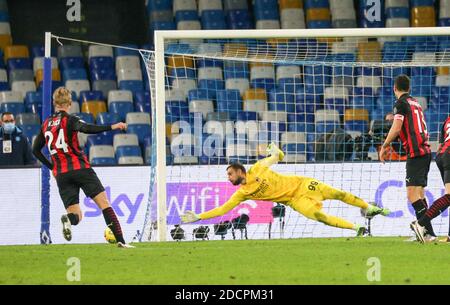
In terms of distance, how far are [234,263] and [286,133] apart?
24.7 feet

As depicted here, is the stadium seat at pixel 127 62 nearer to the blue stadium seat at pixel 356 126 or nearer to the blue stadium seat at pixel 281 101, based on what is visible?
the blue stadium seat at pixel 281 101

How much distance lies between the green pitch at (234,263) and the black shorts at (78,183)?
61 cm

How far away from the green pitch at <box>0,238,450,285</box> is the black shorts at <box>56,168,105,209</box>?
61 centimetres

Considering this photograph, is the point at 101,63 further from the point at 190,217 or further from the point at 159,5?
the point at 190,217

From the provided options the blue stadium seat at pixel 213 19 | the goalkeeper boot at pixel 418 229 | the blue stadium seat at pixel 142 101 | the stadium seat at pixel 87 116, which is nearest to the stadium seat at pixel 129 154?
the stadium seat at pixel 87 116

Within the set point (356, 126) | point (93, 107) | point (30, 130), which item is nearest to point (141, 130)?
point (93, 107)

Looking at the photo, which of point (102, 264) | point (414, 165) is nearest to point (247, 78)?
point (414, 165)

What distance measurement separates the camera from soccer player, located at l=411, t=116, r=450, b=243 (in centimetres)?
1366

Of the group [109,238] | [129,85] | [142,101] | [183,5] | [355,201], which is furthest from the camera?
[183,5]

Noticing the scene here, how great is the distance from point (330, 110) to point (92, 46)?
5.65 metres

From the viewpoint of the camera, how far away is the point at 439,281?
1049 centimetres

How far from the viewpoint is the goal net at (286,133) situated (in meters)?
16.3

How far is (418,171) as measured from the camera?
14.1 meters
